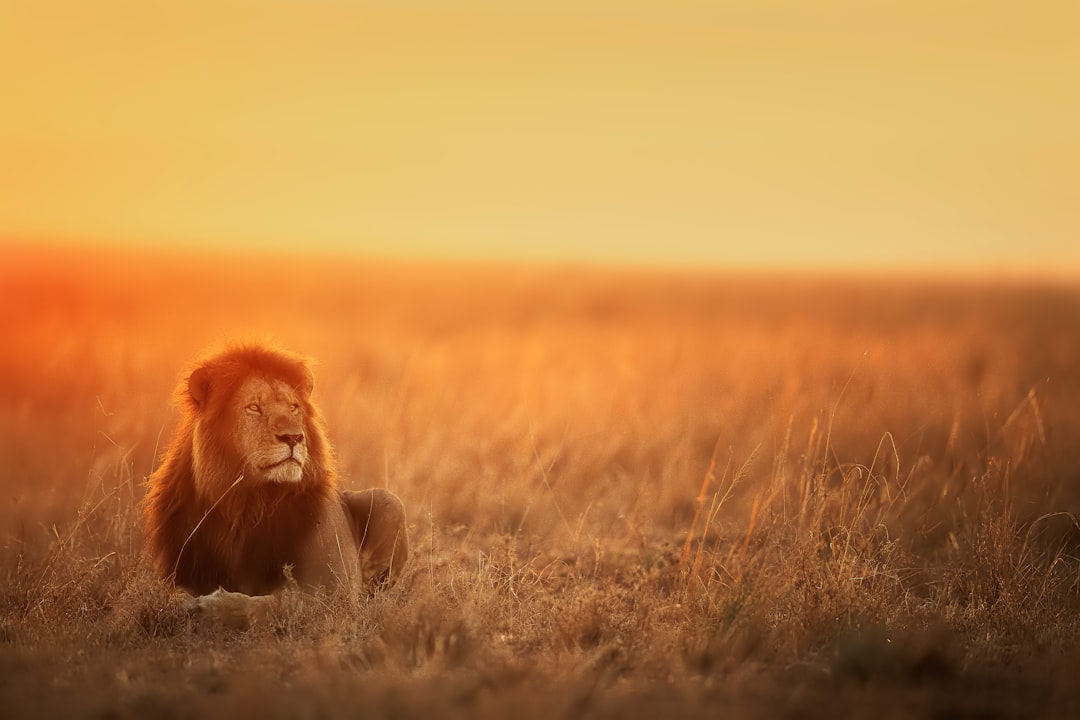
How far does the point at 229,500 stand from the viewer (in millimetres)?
6113

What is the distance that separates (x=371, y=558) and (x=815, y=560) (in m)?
2.73

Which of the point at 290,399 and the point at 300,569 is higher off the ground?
the point at 290,399

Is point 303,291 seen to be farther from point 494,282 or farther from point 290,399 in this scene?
point 290,399

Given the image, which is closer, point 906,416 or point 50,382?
point 906,416

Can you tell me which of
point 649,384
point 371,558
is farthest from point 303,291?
point 371,558

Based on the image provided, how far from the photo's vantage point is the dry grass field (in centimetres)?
520

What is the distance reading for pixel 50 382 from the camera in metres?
13.8

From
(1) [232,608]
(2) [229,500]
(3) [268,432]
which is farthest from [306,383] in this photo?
(1) [232,608]

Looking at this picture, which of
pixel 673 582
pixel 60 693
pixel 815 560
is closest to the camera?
pixel 60 693

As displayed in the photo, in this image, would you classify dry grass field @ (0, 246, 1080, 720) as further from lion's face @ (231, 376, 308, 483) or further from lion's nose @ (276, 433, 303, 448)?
lion's nose @ (276, 433, 303, 448)

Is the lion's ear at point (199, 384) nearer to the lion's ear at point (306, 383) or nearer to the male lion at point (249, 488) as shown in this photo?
the male lion at point (249, 488)

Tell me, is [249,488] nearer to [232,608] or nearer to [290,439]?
[290,439]

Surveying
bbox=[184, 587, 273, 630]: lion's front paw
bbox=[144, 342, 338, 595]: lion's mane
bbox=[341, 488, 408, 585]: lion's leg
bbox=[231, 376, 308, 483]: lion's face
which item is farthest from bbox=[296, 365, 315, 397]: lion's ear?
bbox=[184, 587, 273, 630]: lion's front paw

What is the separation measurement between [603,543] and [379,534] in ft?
6.31
